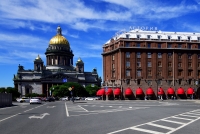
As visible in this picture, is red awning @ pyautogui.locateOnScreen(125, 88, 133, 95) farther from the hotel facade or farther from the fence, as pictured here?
the fence

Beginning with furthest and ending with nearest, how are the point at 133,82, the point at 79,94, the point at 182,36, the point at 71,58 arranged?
the point at 71,58, the point at 79,94, the point at 182,36, the point at 133,82

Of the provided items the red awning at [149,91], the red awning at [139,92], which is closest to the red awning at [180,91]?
the red awning at [149,91]

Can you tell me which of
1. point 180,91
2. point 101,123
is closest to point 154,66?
point 180,91

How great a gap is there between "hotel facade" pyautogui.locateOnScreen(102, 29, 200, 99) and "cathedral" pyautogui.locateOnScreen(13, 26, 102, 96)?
77969 millimetres

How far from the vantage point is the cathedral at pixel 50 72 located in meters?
160

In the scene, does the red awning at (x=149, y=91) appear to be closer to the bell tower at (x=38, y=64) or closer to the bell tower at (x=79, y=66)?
the bell tower at (x=38, y=64)

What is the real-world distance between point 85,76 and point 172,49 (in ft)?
318

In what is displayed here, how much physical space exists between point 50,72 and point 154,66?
290 feet

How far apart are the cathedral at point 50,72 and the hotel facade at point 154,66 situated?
78.0 meters

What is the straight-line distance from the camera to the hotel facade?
82062 millimetres

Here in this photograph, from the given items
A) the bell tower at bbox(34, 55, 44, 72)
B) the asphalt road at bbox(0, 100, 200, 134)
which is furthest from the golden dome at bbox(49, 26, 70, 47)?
the asphalt road at bbox(0, 100, 200, 134)

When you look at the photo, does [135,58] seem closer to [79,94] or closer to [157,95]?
[157,95]

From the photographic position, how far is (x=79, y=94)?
134m

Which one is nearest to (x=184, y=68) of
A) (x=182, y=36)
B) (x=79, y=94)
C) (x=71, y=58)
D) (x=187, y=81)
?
(x=187, y=81)
